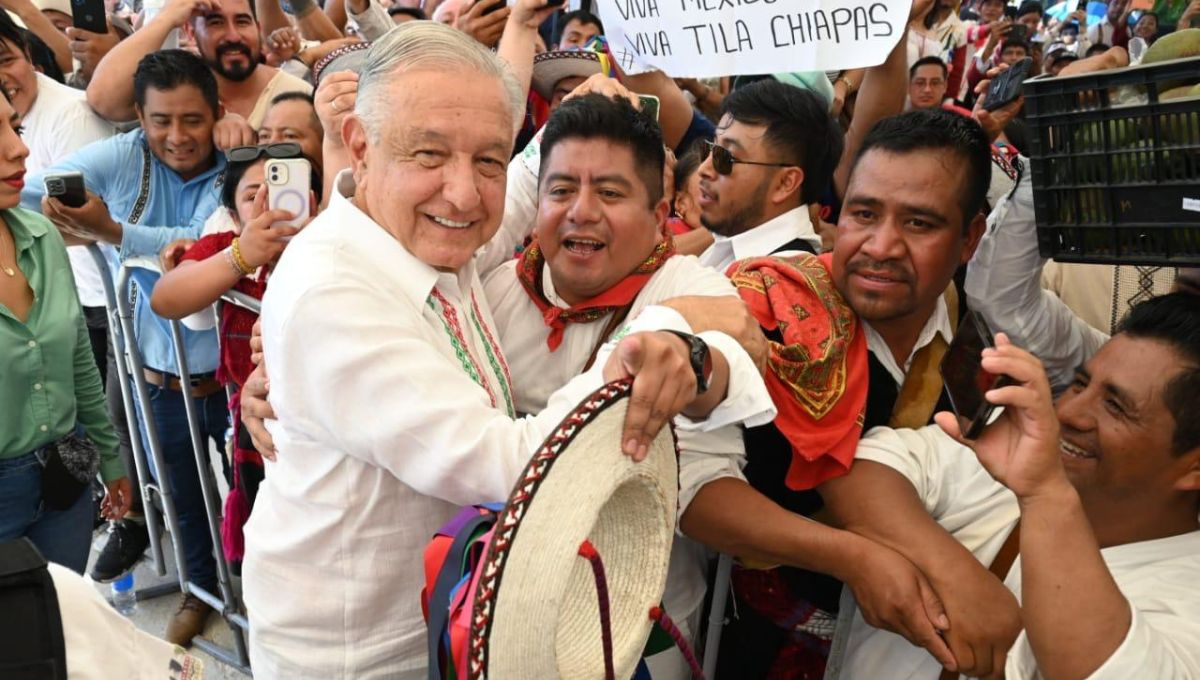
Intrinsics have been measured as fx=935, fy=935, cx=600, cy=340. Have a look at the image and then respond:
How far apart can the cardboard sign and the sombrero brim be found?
883 mm

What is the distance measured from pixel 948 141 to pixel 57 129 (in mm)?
3911

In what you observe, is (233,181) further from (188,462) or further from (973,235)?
(973,235)

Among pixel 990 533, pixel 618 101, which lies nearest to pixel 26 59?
pixel 618 101

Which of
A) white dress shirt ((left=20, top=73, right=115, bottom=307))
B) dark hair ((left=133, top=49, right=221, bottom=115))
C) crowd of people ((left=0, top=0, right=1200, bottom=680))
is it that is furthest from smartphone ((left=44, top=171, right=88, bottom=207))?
white dress shirt ((left=20, top=73, right=115, bottom=307))

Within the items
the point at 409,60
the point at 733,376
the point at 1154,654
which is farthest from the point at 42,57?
the point at 1154,654

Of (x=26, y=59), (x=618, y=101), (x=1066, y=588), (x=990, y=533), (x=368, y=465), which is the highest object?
(x=26, y=59)

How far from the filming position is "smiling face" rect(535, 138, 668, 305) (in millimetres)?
2025

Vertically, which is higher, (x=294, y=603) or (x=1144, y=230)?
(x=1144, y=230)

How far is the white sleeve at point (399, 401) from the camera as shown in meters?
1.32

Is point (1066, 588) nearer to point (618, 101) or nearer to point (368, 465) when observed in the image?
point (368, 465)

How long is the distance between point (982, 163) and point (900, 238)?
27 cm

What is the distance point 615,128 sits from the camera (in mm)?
2047

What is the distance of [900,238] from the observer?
1.94m

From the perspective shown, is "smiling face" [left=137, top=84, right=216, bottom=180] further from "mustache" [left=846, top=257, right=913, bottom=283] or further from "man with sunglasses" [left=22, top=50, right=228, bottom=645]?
"mustache" [left=846, top=257, right=913, bottom=283]
